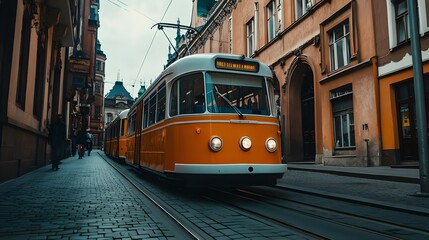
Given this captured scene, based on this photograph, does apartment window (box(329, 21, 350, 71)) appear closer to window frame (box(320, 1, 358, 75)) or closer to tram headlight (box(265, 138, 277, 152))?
window frame (box(320, 1, 358, 75))

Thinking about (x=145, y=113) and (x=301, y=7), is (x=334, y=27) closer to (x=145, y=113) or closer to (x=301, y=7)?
(x=301, y=7)

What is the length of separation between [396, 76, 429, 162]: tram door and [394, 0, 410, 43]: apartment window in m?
1.64

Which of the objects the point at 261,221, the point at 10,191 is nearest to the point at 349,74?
the point at 261,221

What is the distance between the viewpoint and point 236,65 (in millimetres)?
7258

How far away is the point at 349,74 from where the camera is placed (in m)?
14.6

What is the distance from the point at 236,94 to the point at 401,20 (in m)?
8.72

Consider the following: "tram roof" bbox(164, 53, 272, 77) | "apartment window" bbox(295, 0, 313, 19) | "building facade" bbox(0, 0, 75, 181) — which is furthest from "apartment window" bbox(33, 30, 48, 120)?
"apartment window" bbox(295, 0, 313, 19)

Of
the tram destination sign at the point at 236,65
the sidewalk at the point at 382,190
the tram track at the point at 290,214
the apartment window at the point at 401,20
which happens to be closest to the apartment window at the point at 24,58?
the tram track at the point at 290,214

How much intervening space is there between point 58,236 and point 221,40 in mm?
28021

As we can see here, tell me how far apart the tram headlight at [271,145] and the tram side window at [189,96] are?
140cm

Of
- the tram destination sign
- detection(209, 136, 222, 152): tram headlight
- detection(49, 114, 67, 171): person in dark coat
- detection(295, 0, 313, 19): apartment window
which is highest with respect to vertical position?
detection(295, 0, 313, 19): apartment window

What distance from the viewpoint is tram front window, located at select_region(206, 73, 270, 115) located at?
22.6 ft

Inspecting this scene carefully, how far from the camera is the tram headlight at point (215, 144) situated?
655 centimetres

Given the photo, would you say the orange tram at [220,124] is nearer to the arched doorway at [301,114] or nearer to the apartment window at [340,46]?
the apartment window at [340,46]
